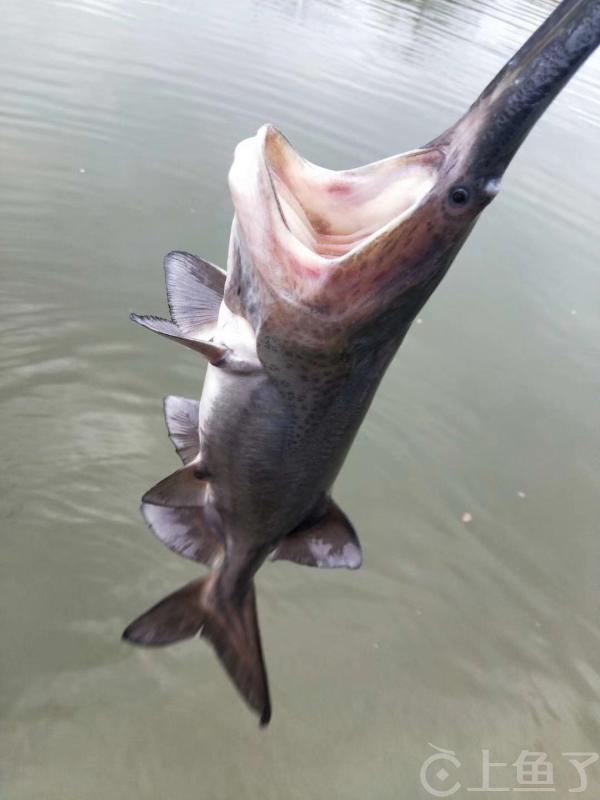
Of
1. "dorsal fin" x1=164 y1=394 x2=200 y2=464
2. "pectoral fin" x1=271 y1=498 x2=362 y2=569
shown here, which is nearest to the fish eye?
"pectoral fin" x1=271 y1=498 x2=362 y2=569

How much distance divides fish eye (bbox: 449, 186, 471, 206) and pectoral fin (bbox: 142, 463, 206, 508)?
1.10 m

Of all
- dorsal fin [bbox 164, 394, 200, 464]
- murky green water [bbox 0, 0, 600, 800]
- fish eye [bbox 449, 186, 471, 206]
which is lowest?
murky green water [bbox 0, 0, 600, 800]

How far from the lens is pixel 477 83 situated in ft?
35.3

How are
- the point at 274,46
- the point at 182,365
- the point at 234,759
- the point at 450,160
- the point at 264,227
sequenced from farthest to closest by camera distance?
the point at 274,46 → the point at 182,365 → the point at 234,759 → the point at 264,227 → the point at 450,160

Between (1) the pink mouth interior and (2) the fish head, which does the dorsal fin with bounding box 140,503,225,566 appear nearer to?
(2) the fish head

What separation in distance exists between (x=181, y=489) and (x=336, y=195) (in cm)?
98

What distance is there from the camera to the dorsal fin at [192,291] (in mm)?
2029

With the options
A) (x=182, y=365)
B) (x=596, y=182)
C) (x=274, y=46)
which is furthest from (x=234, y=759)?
(x=274, y=46)

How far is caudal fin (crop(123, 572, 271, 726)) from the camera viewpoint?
2.18 meters

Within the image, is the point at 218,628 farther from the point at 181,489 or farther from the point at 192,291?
the point at 192,291

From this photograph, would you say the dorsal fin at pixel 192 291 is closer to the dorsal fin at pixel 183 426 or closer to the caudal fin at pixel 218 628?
the dorsal fin at pixel 183 426

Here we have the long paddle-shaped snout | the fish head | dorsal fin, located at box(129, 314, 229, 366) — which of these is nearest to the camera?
the long paddle-shaped snout

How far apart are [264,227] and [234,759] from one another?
7.29ft

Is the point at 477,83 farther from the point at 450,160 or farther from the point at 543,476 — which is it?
the point at 450,160
